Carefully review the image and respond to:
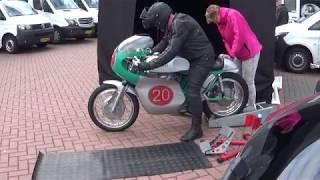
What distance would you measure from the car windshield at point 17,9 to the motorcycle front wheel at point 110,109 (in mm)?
11940

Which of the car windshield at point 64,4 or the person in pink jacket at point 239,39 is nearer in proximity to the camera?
the person in pink jacket at point 239,39

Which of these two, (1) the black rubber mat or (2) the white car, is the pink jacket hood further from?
(2) the white car

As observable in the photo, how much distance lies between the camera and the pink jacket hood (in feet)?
21.5

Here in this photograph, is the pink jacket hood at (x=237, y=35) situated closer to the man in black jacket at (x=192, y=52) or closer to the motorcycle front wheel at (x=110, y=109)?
the man in black jacket at (x=192, y=52)

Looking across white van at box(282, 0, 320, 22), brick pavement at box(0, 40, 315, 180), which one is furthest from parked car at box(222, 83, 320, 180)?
white van at box(282, 0, 320, 22)

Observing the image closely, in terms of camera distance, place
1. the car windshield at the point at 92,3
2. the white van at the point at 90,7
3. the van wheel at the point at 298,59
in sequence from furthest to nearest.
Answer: the car windshield at the point at 92,3, the white van at the point at 90,7, the van wheel at the point at 298,59

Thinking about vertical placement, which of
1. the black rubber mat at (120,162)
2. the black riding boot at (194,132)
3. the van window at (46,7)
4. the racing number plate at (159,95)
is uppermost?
the van window at (46,7)

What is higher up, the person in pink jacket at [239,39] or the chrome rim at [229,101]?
the person in pink jacket at [239,39]

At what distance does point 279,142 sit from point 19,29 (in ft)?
51.2

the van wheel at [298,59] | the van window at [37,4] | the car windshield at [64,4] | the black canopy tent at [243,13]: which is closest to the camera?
the black canopy tent at [243,13]

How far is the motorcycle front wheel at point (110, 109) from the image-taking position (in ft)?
20.5

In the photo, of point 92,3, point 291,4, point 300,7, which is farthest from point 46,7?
point 300,7

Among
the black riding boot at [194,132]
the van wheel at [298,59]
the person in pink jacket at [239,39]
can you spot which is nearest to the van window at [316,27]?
Result: the van wheel at [298,59]

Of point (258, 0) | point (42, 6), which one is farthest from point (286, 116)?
point (42, 6)
